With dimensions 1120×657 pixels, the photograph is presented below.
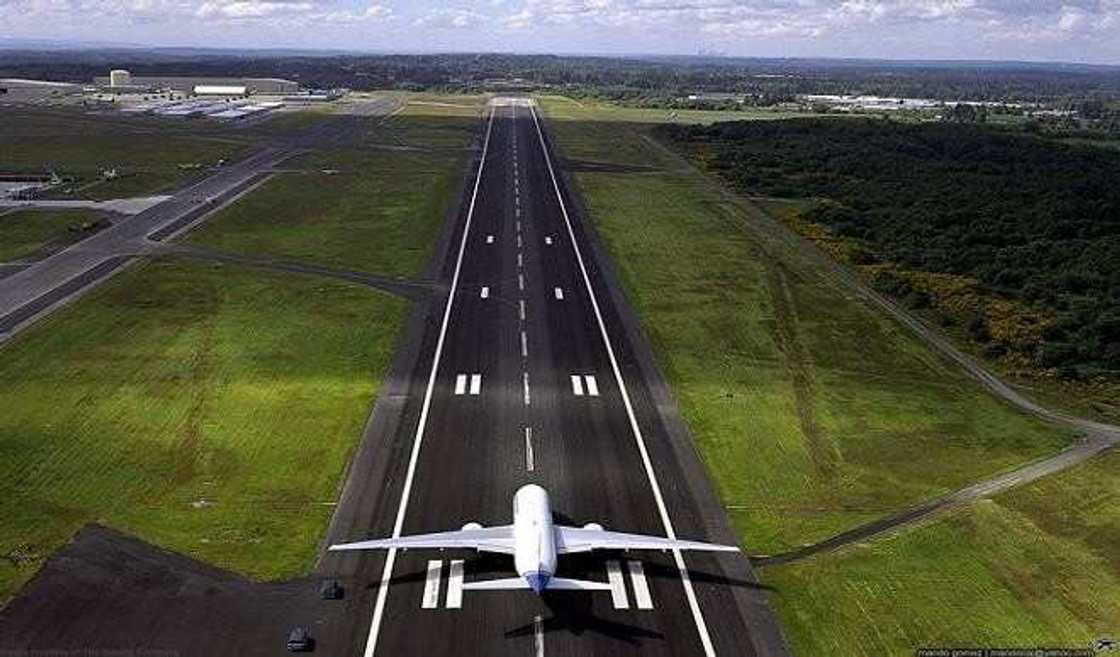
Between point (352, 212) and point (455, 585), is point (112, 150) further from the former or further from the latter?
point (455, 585)

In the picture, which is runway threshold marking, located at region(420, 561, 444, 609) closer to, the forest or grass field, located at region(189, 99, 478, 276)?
the forest

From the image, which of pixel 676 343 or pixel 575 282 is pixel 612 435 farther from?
pixel 575 282

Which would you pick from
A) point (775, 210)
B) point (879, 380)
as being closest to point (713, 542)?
point (879, 380)

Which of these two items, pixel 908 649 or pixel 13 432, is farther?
pixel 13 432

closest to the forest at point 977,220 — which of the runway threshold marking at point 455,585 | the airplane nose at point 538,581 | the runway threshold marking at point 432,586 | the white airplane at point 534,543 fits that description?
the white airplane at point 534,543

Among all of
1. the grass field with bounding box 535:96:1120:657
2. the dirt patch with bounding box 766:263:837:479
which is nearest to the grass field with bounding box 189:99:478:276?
the grass field with bounding box 535:96:1120:657

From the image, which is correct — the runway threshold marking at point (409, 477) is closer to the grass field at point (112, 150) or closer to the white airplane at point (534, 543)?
the white airplane at point (534, 543)

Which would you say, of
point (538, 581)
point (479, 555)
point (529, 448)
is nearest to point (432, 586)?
point (479, 555)
